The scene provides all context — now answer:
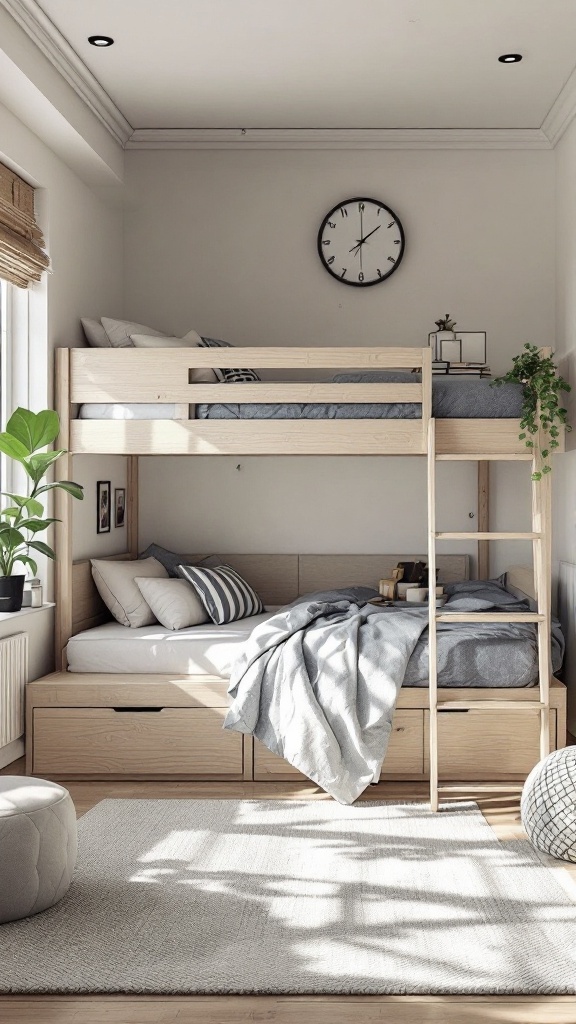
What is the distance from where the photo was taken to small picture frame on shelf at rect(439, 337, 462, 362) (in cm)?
488

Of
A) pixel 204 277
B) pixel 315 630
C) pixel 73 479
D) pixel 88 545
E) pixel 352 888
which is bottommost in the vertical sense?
pixel 352 888

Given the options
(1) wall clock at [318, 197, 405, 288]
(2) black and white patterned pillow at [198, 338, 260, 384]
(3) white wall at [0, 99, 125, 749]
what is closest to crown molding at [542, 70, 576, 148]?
(1) wall clock at [318, 197, 405, 288]

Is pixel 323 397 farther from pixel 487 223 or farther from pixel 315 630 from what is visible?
pixel 487 223

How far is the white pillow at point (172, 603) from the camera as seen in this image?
427 cm

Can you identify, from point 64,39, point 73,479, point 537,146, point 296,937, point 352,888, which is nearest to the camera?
point 296,937

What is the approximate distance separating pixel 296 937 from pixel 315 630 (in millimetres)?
1534

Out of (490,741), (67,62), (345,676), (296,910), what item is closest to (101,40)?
(67,62)

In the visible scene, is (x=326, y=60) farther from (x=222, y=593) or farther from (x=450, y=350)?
(x=222, y=593)

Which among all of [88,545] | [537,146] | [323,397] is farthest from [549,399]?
[88,545]

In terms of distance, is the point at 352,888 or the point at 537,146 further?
the point at 537,146

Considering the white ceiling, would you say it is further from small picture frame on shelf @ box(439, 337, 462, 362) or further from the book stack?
the book stack

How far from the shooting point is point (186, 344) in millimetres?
4398

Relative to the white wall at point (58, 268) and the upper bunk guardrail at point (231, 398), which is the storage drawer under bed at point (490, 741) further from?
the white wall at point (58, 268)

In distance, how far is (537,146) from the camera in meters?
5.00
